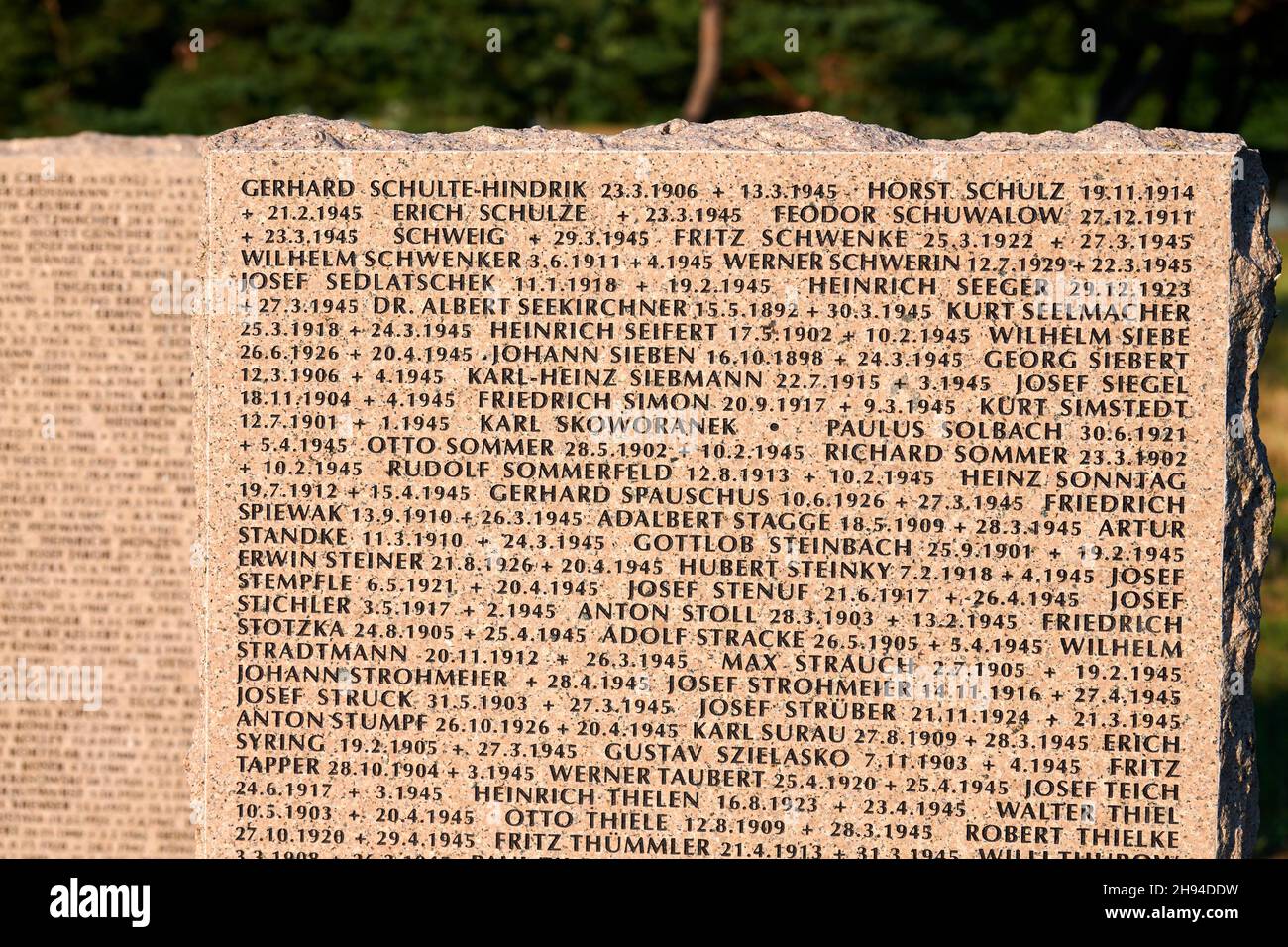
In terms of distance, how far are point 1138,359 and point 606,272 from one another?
5.26 feet

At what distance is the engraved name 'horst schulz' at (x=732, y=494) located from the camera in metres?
4.52

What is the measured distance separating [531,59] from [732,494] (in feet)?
58.8

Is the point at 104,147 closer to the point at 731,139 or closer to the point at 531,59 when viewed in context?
the point at 731,139

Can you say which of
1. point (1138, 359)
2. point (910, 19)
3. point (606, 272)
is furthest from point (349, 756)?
point (910, 19)

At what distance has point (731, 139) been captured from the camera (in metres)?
4.70

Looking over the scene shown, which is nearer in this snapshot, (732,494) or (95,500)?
(732,494)

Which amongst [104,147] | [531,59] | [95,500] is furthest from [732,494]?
[531,59]

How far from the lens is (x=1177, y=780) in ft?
14.9

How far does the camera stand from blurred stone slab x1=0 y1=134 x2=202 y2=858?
6.61m

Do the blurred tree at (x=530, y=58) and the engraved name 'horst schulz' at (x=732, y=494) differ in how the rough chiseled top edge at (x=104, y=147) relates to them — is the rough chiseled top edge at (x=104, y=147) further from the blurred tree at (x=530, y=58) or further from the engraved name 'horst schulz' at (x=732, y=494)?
the blurred tree at (x=530, y=58)

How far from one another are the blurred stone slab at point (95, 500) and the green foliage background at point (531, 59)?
1429 centimetres

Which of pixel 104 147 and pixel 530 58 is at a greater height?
pixel 530 58

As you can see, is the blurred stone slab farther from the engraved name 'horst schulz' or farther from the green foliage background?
the green foliage background
